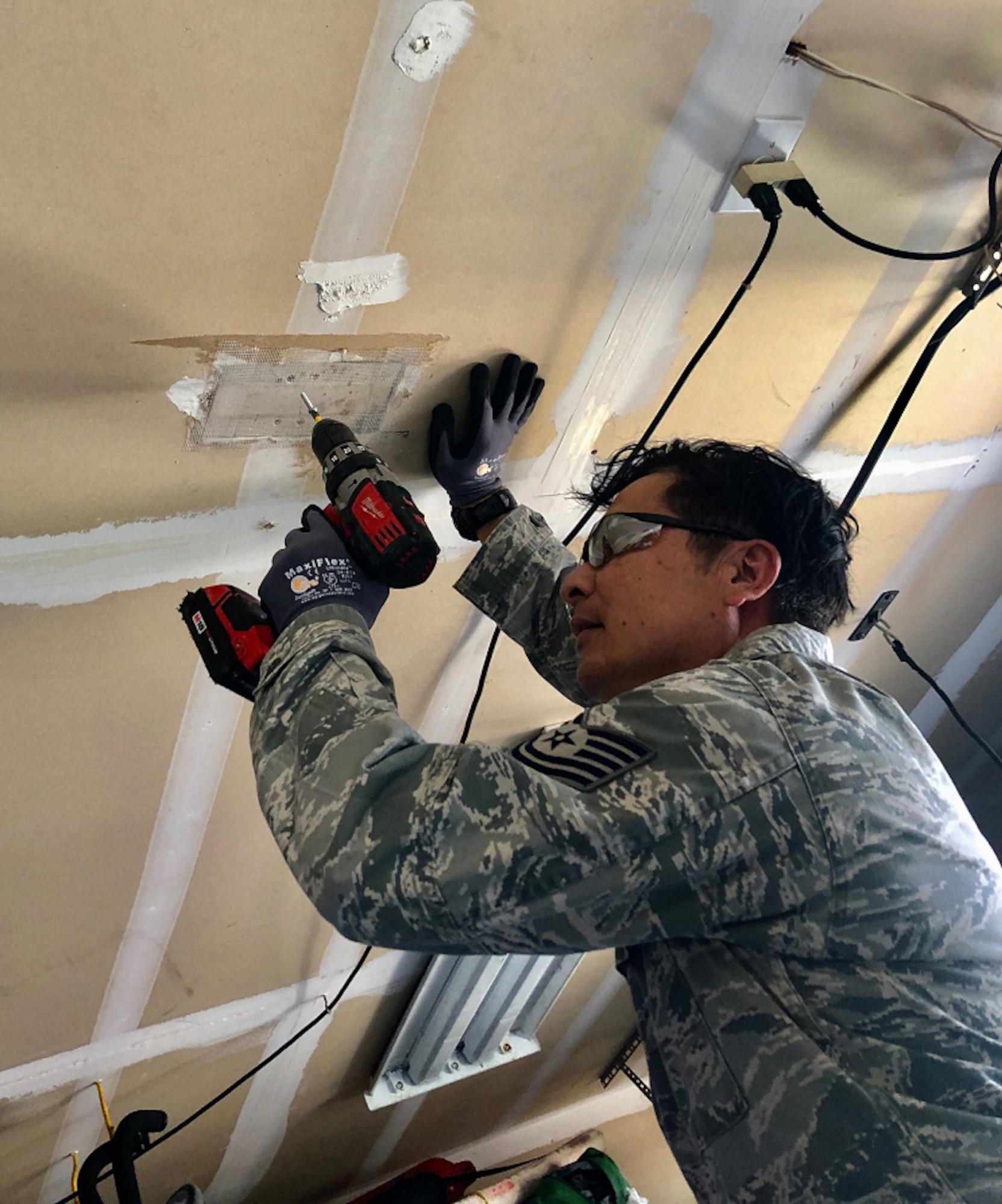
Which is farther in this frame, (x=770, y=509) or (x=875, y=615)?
(x=875, y=615)

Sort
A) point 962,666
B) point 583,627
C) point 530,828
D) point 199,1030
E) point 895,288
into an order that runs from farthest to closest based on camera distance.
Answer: point 962,666 < point 199,1030 < point 895,288 < point 583,627 < point 530,828

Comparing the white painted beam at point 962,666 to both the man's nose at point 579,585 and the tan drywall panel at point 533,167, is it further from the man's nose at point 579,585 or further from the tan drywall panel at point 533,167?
the tan drywall panel at point 533,167

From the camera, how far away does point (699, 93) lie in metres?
1.07

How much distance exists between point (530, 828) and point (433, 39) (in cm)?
83

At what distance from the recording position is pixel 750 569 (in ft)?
3.76

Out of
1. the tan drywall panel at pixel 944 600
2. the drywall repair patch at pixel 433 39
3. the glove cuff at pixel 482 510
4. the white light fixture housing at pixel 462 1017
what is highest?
the drywall repair patch at pixel 433 39

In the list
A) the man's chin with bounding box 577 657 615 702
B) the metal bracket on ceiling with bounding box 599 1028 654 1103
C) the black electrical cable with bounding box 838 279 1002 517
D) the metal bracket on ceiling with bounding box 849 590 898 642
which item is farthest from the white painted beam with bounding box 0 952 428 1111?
the black electrical cable with bounding box 838 279 1002 517

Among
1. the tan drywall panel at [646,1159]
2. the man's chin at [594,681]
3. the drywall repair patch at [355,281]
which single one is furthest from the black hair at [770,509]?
the tan drywall panel at [646,1159]

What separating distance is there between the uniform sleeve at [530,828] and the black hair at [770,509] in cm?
39

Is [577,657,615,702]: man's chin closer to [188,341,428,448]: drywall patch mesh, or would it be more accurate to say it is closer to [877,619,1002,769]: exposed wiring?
[188,341,428,448]: drywall patch mesh

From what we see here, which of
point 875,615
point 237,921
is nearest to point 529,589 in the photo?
point 237,921

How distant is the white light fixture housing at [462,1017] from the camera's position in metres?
2.12

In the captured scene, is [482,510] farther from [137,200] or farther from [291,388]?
[137,200]

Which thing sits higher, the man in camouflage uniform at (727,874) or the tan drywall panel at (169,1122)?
the tan drywall panel at (169,1122)
